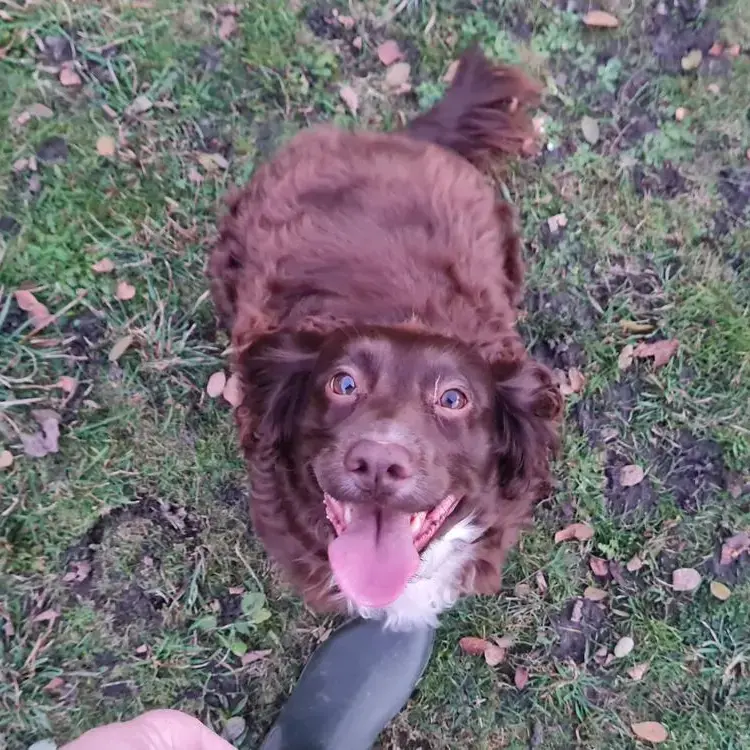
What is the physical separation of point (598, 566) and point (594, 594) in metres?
0.13

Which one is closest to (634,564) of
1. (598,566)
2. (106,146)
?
(598,566)

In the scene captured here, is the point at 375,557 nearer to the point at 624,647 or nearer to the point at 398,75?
the point at 624,647

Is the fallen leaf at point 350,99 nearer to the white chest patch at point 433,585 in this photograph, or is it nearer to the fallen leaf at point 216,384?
the fallen leaf at point 216,384

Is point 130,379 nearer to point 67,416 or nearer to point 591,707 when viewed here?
point 67,416

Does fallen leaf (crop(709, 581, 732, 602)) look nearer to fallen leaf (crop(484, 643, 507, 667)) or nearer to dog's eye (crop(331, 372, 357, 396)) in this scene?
fallen leaf (crop(484, 643, 507, 667))

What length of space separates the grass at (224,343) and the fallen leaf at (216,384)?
0.05 meters

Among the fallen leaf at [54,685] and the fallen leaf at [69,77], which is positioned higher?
the fallen leaf at [69,77]

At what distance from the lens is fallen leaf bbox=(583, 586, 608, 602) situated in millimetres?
3680

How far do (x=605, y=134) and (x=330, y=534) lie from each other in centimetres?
250

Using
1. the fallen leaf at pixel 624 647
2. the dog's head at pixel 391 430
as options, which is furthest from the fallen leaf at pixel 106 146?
the fallen leaf at pixel 624 647

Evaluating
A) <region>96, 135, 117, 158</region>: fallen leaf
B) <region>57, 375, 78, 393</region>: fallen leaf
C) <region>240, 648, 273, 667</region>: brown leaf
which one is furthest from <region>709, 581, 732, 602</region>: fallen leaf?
<region>96, 135, 117, 158</region>: fallen leaf

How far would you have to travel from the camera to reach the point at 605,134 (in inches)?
159

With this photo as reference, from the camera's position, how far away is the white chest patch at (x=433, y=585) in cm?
290

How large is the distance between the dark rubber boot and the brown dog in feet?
0.57
